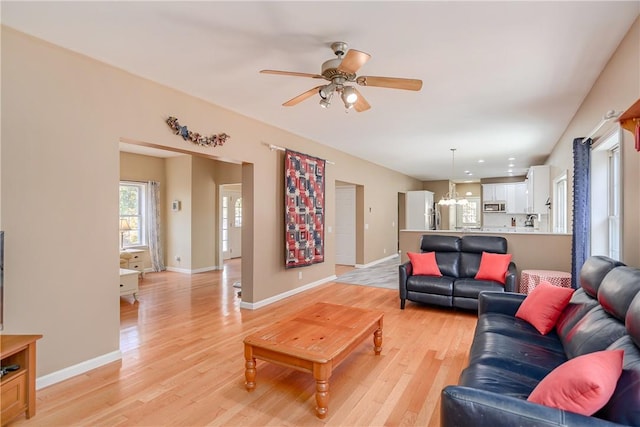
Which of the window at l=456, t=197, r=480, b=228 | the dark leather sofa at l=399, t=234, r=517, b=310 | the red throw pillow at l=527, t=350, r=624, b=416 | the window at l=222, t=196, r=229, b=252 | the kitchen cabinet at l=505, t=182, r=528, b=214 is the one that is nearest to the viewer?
the red throw pillow at l=527, t=350, r=624, b=416

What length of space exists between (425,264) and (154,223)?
593 centimetres

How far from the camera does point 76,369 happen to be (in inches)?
104

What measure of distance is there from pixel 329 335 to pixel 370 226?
5833 mm

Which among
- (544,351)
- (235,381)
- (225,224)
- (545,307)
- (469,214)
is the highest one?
(469,214)

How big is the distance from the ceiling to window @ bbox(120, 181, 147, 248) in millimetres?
4590

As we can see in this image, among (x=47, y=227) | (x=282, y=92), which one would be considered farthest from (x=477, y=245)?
(x=47, y=227)

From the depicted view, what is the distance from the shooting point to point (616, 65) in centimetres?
260

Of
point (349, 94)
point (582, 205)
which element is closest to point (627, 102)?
point (582, 205)

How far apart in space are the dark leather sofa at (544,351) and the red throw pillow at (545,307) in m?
0.05

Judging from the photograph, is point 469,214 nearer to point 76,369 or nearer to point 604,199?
point 604,199

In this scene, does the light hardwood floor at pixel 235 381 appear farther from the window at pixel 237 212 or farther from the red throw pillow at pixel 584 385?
the window at pixel 237 212

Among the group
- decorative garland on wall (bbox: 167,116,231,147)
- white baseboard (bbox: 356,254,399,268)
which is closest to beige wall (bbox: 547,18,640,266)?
decorative garland on wall (bbox: 167,116,231,147)

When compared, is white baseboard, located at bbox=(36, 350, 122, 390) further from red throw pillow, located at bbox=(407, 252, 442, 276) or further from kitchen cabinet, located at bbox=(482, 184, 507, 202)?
kitchen cabinet, located at bbox=(482, 184, 507, 202)

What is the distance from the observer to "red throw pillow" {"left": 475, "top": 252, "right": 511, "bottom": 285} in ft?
13.8
